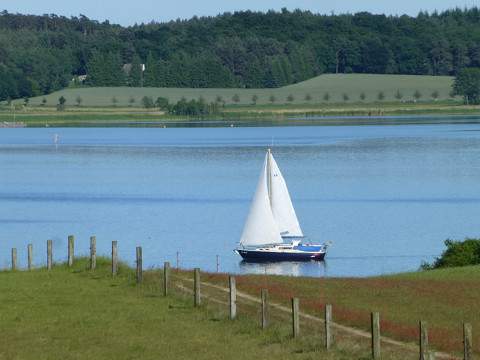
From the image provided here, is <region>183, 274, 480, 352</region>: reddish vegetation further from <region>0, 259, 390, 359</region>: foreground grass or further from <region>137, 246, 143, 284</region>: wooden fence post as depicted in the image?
<region>137, 246, 143, 284</region>: wooden fence post

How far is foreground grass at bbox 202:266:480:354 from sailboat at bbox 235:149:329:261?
868 inches

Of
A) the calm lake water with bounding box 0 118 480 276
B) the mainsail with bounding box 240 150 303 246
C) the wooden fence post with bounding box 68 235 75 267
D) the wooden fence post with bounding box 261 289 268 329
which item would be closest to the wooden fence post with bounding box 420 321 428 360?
the wooden fence post with bounding box 261 289 268 329

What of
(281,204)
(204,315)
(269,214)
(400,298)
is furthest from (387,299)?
(281,204)

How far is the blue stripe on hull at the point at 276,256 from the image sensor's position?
53316 millimetres

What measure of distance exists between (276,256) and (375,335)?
36452 mm

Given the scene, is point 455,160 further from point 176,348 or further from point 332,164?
point 176,348

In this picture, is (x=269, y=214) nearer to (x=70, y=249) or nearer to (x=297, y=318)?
(x=70, y=249)

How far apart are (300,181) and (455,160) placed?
2597 centimetres

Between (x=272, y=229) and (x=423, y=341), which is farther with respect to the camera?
(x=272, y=229)

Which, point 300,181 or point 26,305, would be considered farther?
point 300,181

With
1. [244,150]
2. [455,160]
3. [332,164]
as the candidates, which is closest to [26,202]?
[332,164]

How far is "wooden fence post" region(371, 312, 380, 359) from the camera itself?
1788cm

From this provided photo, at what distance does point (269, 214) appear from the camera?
55.8 meters

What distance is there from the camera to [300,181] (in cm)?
9344
